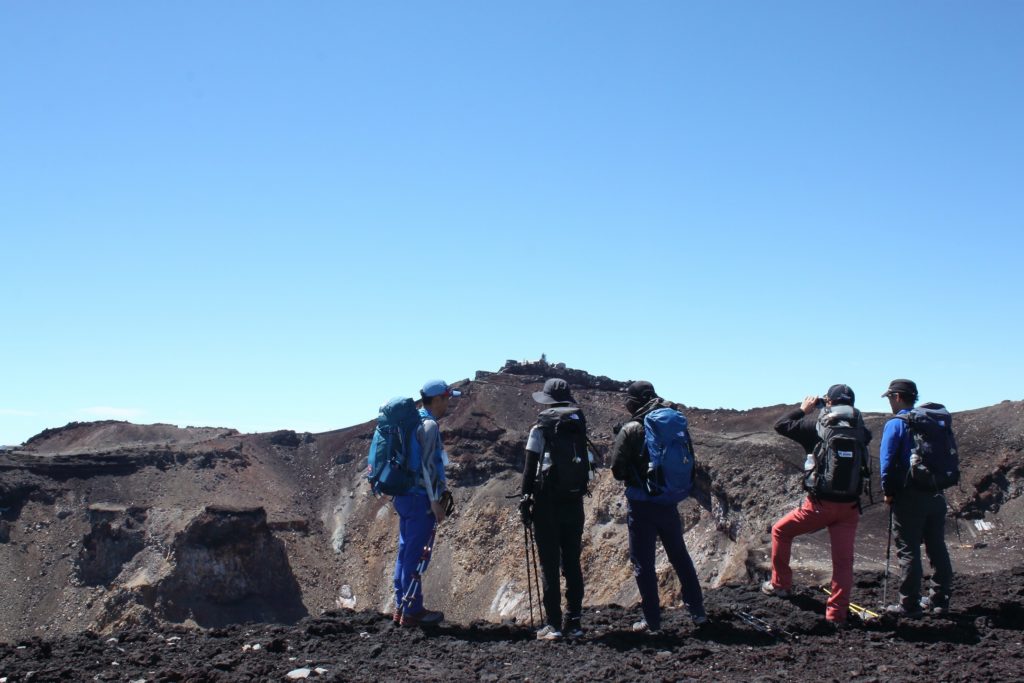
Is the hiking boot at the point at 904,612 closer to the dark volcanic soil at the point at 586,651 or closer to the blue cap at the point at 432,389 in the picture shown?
the dark volcanic soil at the point at 586,651

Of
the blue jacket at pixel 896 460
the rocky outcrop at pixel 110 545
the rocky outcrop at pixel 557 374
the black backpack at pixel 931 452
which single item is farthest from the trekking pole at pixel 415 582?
the rocky outcrop at pixel 557 374

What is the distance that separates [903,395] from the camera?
7.19m

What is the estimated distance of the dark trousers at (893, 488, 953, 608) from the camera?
22.5ft

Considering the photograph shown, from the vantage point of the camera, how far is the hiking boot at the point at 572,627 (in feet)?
21.8

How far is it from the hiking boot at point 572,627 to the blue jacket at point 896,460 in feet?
8.53

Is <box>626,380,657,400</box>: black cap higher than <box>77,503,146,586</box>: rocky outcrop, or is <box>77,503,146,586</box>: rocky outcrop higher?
<box>626,380,657,400</box>: black cap

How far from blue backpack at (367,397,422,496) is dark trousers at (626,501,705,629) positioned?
1804 mm

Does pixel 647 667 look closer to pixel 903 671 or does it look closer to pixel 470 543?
pixel 903 671

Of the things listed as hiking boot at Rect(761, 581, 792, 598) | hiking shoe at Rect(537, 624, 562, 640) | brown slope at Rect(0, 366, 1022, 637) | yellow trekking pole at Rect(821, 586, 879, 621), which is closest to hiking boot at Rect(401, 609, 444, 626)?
hiking shoe at Rect(537, 624, 562, 640)

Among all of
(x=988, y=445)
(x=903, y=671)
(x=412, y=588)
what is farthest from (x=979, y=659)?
(x=988, y=445)

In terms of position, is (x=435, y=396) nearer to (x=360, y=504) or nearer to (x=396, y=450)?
(x=396, y=450)

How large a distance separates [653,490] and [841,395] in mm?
1740

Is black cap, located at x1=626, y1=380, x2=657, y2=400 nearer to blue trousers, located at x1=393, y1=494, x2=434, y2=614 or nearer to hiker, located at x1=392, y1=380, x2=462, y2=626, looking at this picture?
hiker, located at x1=392, y1=380, x2=462, y2=626

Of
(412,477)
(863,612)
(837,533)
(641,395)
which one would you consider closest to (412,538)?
(412,477)
